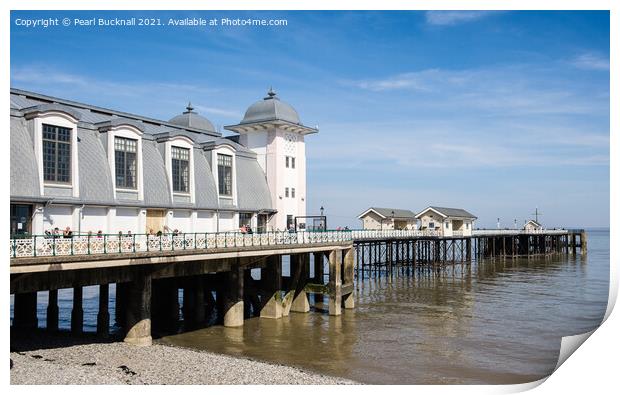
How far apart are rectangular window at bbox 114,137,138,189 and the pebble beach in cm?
678

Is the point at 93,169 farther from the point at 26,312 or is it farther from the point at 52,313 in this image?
the point at 26,312

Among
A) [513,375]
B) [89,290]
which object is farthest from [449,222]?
[513,375]

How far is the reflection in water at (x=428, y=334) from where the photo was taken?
68.5 feet

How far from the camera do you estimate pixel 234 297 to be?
2748 centimetres

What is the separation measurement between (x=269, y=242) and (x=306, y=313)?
6556 millimetres

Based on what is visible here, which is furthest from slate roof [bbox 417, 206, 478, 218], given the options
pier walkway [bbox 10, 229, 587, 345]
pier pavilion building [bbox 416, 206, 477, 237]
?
pier walkway [bbox 10, 229, 587, 345]

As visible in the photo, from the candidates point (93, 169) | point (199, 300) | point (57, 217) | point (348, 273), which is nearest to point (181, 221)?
point (199, 300)

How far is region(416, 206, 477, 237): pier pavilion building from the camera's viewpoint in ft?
202

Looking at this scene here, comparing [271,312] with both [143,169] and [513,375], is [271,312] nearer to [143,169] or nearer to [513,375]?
[143,169]

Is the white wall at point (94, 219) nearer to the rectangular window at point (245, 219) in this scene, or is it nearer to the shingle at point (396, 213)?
the rectangular window at point (245, 219)

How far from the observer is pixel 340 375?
64.4ft

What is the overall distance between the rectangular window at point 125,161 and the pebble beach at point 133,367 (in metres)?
6.78

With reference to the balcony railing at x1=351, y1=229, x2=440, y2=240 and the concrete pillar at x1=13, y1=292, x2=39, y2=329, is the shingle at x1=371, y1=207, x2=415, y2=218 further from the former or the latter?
the concrete pillar at x1=13, y1=292, x2=39, y2=329

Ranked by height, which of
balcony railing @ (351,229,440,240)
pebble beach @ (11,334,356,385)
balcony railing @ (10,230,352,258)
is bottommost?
pebble beach @ (11,334,356,385)
